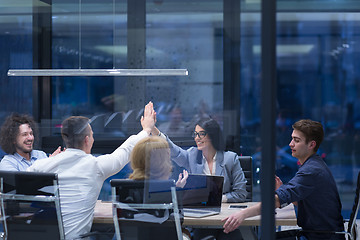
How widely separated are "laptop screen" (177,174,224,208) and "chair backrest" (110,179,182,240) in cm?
30

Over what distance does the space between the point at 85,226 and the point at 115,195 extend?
51 cm

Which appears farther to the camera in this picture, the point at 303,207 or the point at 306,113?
the point at 306,113

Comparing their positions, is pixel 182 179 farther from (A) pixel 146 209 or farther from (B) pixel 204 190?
(A) pixel 146 209

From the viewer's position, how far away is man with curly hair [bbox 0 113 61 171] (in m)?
4.05

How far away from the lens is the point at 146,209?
133 inches

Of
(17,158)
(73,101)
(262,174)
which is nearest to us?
(262,174)

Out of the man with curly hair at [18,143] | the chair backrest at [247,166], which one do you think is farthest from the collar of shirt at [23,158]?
the chair backrest at [247,166]

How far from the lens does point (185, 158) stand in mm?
4410

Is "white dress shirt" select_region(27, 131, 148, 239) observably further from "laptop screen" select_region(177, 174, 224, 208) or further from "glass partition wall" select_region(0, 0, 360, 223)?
"glass partition wall" select_region(0, 0, 360, 223)

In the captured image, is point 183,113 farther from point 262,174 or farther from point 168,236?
point 262,174

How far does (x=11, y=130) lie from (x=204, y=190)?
1.99 metres

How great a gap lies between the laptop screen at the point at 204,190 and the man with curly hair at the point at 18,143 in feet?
3.43

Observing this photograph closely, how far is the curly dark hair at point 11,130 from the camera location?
178 inches

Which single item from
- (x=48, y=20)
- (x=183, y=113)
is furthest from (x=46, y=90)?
(x=183, y=113)
